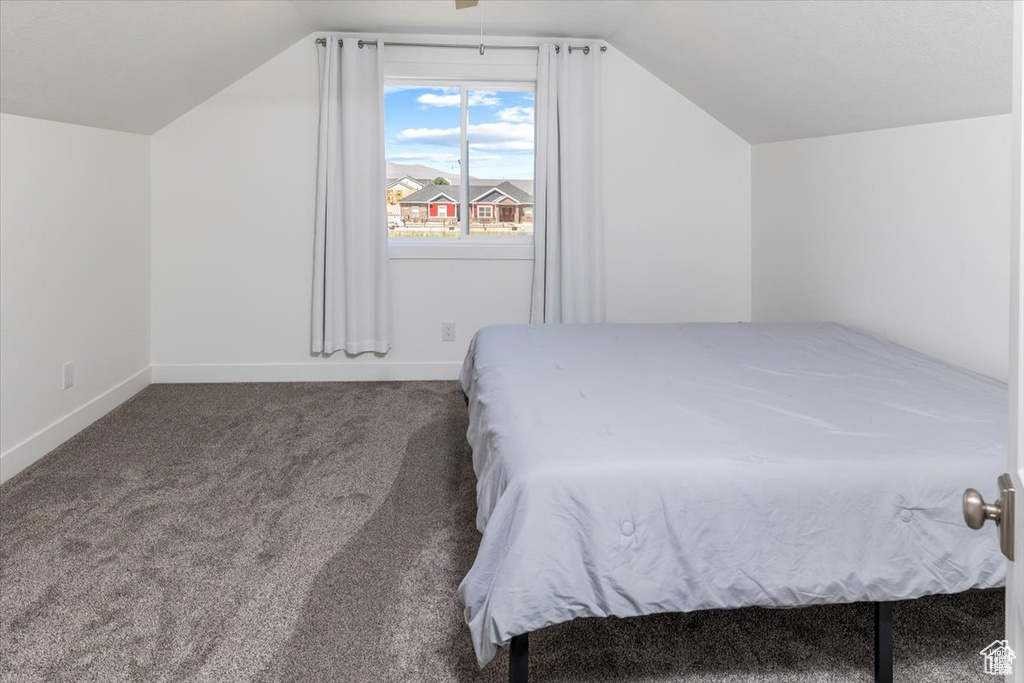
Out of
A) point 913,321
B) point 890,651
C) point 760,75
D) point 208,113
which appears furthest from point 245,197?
point 890,651

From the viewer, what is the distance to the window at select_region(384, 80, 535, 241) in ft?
16.1

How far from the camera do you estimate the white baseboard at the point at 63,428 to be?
3033 millimetres

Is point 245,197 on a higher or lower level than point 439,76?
lower

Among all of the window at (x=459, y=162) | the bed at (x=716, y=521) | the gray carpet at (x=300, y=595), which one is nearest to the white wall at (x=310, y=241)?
the window at (x=459, y=162)

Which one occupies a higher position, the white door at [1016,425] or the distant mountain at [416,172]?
the distant mountain at [416,172]

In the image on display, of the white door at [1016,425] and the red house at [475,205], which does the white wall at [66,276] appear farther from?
the white door at [1016,425]

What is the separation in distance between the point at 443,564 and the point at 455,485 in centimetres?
67

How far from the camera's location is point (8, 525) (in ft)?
8.48

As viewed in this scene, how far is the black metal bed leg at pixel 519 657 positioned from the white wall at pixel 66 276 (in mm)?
2301

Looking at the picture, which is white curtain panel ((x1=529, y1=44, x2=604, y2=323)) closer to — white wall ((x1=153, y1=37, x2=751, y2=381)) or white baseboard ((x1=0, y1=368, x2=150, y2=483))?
white wall ((x1=153, y1=37, x2=751, y2=381))

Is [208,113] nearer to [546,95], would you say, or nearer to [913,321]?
[546,95]

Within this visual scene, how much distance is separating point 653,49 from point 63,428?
10.9ft

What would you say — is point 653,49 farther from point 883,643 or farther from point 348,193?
point 883,643

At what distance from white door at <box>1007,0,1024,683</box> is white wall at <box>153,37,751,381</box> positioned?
4.09 meters
